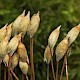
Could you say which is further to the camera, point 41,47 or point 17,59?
point 41,47

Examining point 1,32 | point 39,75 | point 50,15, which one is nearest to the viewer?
point 1,32

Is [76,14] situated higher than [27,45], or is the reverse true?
[76,14]

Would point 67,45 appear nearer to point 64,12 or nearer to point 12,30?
point 12,30

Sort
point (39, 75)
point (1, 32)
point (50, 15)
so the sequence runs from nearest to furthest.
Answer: point (1, 32), point (39, 75), point (50, 15)

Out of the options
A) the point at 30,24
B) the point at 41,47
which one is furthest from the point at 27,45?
the point at 30,24

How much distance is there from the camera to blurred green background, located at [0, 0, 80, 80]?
4.09ft

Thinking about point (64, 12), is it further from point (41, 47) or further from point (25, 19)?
point (25, 19)

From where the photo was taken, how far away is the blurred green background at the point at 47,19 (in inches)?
49.1

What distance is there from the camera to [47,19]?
52.3 inches

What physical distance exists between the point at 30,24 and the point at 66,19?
612 mm

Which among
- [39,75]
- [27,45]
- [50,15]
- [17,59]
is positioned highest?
[50,15]

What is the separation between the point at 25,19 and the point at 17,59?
0.26 ft

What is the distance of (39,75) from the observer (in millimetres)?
1229

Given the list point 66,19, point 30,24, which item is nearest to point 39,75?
point 66,19
